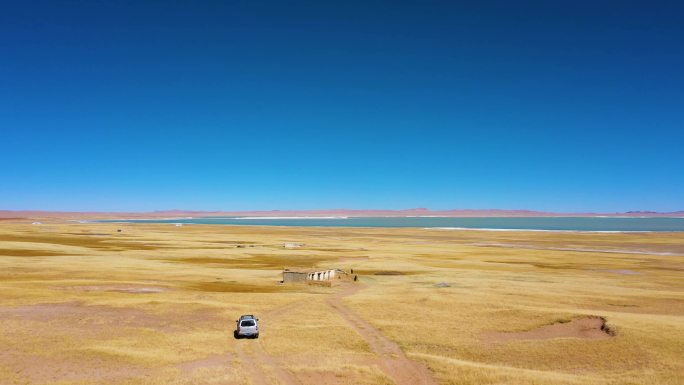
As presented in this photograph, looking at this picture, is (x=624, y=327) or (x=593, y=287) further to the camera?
(x=593, y=287)

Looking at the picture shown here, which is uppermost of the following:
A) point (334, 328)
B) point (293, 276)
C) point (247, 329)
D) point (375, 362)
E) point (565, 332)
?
point (293, 276)

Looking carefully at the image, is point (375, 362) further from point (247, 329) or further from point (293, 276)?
point (293, 276)

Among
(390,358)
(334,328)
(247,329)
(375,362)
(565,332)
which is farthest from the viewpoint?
(334,328)

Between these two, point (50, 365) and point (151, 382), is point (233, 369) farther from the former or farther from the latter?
point (50, 365)

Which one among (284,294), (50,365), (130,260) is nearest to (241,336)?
(50,365)

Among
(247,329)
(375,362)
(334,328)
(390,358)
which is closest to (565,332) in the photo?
(390,358)

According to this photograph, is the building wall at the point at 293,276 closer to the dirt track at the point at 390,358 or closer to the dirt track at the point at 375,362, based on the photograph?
the dirt track at the point at 390,358

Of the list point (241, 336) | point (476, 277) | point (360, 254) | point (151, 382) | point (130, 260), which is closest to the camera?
point (151, 382)
